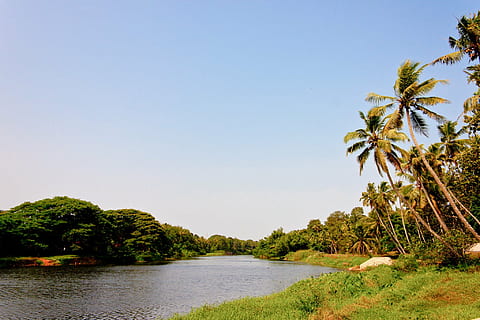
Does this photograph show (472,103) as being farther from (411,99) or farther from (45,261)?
(45,261)

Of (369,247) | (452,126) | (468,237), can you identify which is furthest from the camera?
(369,247)

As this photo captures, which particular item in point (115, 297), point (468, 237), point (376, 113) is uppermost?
point (376, 113)

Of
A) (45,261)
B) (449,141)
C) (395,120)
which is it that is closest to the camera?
(395,120)

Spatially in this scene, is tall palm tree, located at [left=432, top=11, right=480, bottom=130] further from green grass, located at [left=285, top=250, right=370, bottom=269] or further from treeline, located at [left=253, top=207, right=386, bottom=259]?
treeline, located at [left=253, top=207, right=386, bottom=259]

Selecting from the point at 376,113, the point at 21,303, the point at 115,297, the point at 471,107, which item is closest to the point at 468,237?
the point at 471,107

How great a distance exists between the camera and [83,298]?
2502cm

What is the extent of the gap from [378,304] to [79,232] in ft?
196

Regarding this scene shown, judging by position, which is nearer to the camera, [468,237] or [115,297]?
[468,237]

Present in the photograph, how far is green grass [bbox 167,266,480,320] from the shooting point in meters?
13.4

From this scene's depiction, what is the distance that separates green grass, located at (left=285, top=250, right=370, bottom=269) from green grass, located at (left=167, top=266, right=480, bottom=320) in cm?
4002

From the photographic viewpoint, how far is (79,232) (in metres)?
61.8

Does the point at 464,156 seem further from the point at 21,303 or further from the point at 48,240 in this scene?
the point at 48,240

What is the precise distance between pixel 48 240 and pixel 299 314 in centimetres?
6159

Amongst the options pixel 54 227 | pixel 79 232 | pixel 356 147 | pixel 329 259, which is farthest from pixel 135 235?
pixel 356 147
